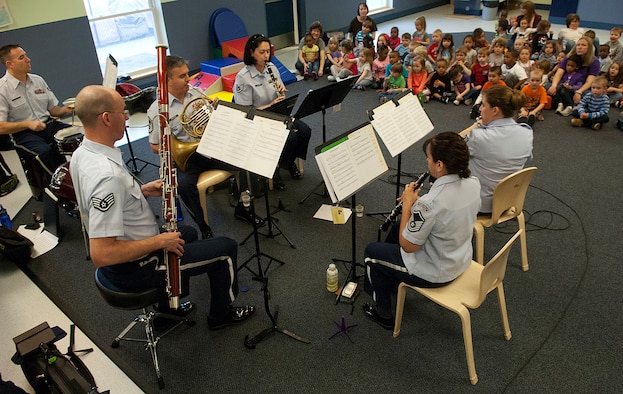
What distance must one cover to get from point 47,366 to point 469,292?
7.62ft

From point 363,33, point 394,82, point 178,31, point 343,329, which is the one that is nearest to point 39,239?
point 343,329

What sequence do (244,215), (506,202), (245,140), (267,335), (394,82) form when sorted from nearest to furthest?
(245,140)
(267,335)
(506,202)
(244,215)
(394,82)

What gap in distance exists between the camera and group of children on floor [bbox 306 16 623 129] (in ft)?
19.6

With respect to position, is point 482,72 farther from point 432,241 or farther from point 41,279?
point 41,279

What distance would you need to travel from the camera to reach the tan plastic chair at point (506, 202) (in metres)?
3.04

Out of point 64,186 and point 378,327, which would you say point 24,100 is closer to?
point 64,186

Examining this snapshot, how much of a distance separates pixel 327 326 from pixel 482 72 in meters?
4.96

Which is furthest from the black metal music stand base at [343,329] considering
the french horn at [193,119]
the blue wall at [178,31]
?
the blue wall at [178,31]

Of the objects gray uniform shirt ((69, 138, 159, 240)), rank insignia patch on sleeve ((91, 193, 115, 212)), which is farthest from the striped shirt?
rank insignia patch on sleeve ((91, 193, 115, 212))

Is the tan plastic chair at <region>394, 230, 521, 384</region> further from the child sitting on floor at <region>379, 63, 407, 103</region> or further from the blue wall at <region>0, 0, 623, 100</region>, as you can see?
the blue wall at <region>0, 0, 623, 100</region>

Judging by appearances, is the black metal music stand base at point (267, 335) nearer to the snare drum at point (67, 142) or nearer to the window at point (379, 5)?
the snare drum at point (67, 142)

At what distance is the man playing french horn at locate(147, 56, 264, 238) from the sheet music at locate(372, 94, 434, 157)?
124 centimetres

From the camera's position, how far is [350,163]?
275 cm

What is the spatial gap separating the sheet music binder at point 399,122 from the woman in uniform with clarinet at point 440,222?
24.6 inches
